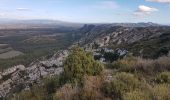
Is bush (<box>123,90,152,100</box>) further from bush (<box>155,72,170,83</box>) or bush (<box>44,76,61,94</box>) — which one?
bush (<box>44,76,61,94</box>)

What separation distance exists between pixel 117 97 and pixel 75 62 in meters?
5.09

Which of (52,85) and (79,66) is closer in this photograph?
(79,66)

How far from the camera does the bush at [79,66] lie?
1368 centimetres

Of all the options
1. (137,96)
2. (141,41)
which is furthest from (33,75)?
(141,41)

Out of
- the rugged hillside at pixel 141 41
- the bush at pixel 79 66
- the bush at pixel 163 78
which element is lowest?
the rugged hillside at pixel 141 41

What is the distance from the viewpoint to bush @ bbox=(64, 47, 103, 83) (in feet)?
44.9

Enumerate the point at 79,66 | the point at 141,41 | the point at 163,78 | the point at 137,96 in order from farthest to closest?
the point at 141,41
the point at 79,66
the point at 163,78
the point at 137,96

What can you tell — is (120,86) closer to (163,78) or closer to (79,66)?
(163,78)

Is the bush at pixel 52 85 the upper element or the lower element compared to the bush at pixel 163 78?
lower

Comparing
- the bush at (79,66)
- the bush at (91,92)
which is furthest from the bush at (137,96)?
the bush at (79,66)

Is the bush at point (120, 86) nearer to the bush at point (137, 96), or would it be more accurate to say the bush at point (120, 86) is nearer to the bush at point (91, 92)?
the bush at point (91, 92)

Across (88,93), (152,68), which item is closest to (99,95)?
(88,93)

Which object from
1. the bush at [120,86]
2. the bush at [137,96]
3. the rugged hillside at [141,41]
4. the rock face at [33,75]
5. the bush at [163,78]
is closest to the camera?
the bush at [137,96]

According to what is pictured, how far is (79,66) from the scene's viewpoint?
46.5 feet
